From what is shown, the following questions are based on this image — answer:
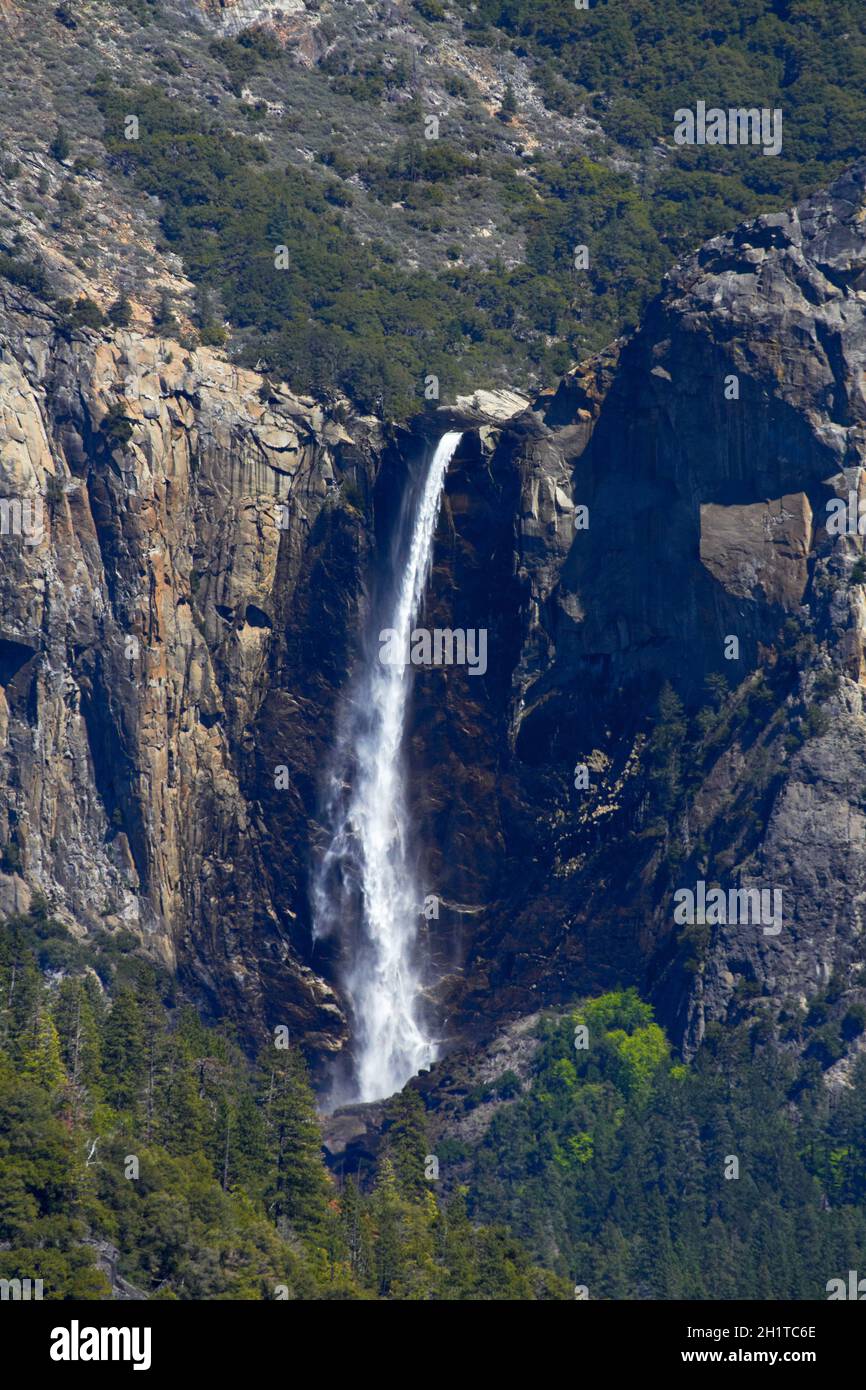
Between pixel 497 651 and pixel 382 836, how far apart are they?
10273mm

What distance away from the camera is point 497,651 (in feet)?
573

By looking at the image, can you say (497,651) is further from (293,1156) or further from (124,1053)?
(293,1156)

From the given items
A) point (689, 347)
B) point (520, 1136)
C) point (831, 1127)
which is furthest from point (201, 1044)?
point (689, 347)

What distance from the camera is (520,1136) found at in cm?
16262

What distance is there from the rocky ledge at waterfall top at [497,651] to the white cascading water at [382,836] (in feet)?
3.45

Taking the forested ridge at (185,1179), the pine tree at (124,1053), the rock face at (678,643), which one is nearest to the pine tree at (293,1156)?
the forested ridge at (185,1179)

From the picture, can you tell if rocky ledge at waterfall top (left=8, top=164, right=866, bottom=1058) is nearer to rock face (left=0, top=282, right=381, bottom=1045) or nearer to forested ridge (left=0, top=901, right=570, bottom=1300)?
Result: rock face (left=0, top=282, right=381, bottom=1045)

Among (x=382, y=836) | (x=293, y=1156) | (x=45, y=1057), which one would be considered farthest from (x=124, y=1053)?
(x=382, y=836)

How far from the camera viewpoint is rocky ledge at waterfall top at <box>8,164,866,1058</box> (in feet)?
545

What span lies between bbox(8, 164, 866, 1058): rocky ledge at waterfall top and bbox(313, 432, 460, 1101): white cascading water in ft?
3.45

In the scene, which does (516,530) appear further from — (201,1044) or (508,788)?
(201,1044)

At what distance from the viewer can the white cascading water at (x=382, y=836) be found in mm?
173875

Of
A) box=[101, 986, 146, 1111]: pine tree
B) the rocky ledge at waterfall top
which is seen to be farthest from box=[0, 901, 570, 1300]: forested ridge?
the rocky ledge at waterfall top

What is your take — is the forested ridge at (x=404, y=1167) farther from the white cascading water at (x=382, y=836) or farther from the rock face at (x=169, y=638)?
the white cascading water at (x=382, y=836)
